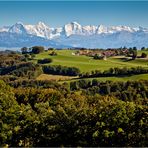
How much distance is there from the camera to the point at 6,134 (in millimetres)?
40906

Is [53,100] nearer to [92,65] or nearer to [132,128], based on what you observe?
[132,128]

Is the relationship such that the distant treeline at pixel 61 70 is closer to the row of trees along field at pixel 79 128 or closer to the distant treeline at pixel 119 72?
the distant treeline at pixel 119 72

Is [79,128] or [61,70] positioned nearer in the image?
[79,128]

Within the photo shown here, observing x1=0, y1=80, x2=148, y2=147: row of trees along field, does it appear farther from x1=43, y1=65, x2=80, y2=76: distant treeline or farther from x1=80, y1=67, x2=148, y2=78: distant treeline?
x1=43, y1=65, x2=80, y2=76: distant treeline

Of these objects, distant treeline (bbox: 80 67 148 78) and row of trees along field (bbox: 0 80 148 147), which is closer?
row of trees along field (bbox: 0 80 148 147)

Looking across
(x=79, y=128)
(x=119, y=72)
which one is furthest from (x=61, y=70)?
(x=79, y=128)

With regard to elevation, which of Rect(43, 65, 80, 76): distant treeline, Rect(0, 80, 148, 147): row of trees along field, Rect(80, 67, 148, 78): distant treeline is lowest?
Rect(43, 65, 80, 76): distant treeline

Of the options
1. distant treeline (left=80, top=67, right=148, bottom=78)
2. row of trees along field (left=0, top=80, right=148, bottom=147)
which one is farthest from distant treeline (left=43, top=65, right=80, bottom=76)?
row of trees along field (left=0, top=80, right=148, bottom=147)

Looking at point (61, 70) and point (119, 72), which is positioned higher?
point (119, 72)

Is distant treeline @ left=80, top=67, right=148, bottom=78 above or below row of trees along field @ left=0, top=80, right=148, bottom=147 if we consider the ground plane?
below

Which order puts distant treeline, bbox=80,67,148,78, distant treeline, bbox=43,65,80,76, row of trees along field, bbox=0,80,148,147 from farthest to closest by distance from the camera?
distant treeline, bbox=43,65,80,76
distant treeline, bbox=80,67,148,78
row of trees along field, bbox=0,80,148,147

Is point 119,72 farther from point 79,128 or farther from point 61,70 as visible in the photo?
point 79,128

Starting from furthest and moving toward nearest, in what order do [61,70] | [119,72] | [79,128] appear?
[61,70] < [119,72] < [79,128]

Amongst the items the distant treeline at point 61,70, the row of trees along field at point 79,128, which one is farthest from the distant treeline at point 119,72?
the row of trees along field at point 79,128
